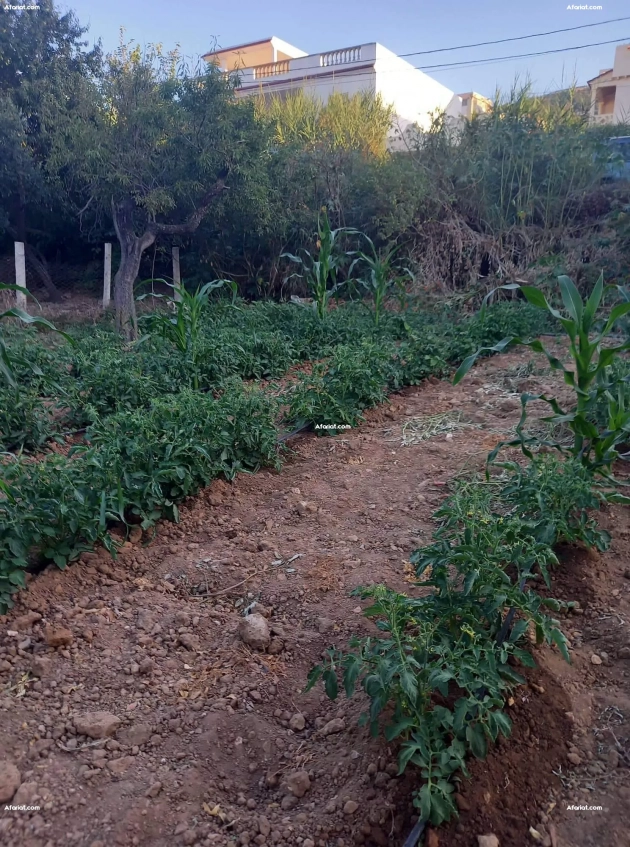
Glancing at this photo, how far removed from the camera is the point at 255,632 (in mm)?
2334

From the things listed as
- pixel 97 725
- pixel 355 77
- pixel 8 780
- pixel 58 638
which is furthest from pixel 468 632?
pixel 355 77

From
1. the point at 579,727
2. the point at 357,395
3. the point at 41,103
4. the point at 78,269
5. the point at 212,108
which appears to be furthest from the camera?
the point at 78,269

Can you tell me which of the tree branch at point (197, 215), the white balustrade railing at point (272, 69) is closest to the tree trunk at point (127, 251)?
the tree branch at point (197, 215)

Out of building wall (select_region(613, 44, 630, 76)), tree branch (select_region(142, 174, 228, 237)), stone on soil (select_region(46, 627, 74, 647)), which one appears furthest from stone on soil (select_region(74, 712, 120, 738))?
building wall (select_region(613, 44, 630, 76))

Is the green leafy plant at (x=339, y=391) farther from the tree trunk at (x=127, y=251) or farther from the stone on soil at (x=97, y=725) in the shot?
the tree trunk at (x=127, y=251)

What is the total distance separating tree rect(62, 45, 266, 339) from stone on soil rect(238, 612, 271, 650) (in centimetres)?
622

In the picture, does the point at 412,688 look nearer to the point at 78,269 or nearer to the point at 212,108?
the point at 212,108

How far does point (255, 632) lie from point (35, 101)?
32.0 feet

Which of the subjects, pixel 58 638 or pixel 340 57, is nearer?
pixel 58 638

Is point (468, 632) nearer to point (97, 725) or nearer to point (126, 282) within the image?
point (97, 725)

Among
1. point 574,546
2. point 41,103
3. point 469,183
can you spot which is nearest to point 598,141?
point 469,183

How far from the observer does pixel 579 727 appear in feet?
5.91

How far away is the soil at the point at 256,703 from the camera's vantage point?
1635 mm

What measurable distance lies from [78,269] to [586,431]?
11560 mm
